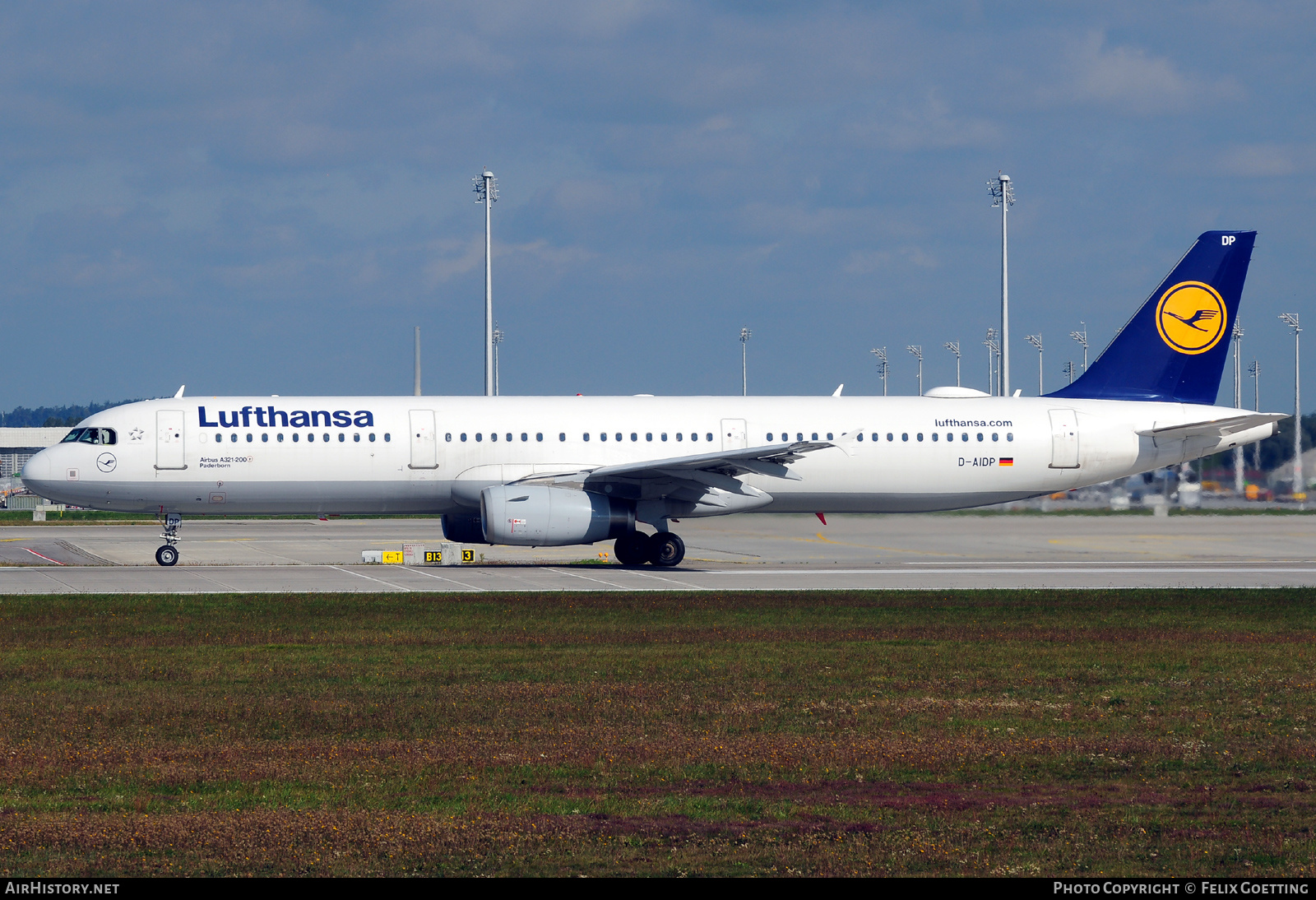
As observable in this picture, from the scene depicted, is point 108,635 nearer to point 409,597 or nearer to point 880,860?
point 409,597

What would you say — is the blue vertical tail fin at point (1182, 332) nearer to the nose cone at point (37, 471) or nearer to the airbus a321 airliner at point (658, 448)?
the airbus a321 airliner at point (658, 448)

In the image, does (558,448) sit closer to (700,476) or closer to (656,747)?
(700,476)

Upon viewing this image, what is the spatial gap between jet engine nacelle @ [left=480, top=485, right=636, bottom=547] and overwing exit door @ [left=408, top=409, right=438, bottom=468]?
235 cm

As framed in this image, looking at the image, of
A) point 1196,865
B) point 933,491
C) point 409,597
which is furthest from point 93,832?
point 933,491

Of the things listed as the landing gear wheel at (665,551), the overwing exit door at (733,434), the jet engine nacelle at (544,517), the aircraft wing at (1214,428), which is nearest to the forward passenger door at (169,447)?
the jet engine nacelle at (544,517)

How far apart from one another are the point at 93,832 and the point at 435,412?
24587 millimetres

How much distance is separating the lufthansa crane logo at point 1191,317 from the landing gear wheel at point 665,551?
565 inches

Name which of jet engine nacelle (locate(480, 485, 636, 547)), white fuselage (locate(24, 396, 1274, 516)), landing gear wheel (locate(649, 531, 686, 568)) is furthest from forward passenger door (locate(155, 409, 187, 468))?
landing gear wheel (locate(649, 531, 686, 568))

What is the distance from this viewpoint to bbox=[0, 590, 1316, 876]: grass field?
830 centimetres

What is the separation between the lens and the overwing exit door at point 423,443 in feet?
106

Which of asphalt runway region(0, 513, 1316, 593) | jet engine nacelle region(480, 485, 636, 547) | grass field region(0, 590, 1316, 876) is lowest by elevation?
grass field region(0, 590, 1316, 876)

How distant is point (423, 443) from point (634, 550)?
566 cm

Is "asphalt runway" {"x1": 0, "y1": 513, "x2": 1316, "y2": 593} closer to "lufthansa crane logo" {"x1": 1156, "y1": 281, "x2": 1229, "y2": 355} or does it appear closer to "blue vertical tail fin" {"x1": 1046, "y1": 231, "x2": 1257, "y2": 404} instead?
"blue vertical tail fin" {"x1": 1046, "y1": 231, "x2": 1257, "y2": 404}

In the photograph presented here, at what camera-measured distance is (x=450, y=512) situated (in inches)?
1319
